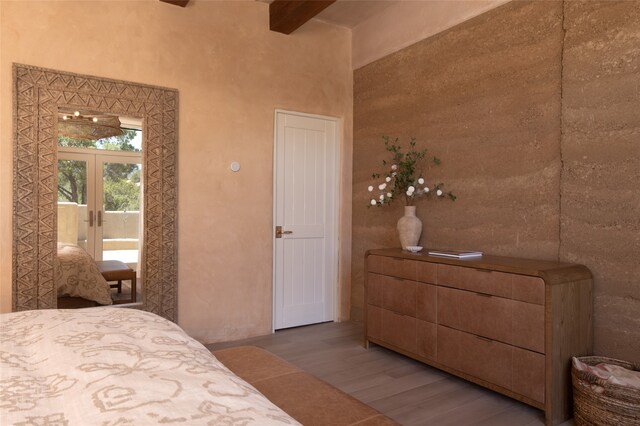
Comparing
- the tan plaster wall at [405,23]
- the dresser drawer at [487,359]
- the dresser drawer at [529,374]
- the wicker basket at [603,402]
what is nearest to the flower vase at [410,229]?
the dresser drawer at [487,359]

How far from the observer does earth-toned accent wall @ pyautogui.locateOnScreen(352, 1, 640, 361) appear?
2.48 m

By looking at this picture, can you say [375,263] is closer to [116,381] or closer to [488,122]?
[488,122]

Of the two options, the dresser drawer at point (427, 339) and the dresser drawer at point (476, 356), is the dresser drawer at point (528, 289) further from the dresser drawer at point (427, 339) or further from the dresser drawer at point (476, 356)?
the dresser drawer at point (427, 339)

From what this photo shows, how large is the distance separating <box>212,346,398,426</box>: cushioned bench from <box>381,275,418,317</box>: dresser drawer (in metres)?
1.65

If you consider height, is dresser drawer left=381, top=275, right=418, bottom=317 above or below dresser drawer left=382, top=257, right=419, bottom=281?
below

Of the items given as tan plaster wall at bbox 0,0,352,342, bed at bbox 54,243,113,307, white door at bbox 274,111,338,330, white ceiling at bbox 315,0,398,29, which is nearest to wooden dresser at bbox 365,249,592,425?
white door at bbox 274,111,338,330

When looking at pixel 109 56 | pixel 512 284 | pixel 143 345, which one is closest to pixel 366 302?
pixel 512 284

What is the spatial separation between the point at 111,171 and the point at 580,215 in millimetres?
3378

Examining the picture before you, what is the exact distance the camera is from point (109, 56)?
334 centimetres

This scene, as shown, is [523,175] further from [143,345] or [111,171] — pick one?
[111,171]

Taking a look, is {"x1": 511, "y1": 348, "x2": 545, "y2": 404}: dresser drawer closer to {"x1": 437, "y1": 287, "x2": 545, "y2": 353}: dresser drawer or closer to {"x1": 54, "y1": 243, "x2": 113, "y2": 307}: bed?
{"x1": 437, "y1": 287, "x2": 545, "y2": 353}: dresser drawer

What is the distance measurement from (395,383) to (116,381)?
236cm

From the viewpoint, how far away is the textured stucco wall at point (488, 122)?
2861 millimetres

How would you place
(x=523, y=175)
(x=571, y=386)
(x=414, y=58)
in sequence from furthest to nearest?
(x=414, y=58), (x=523, y=175), (x=571, y=386)
